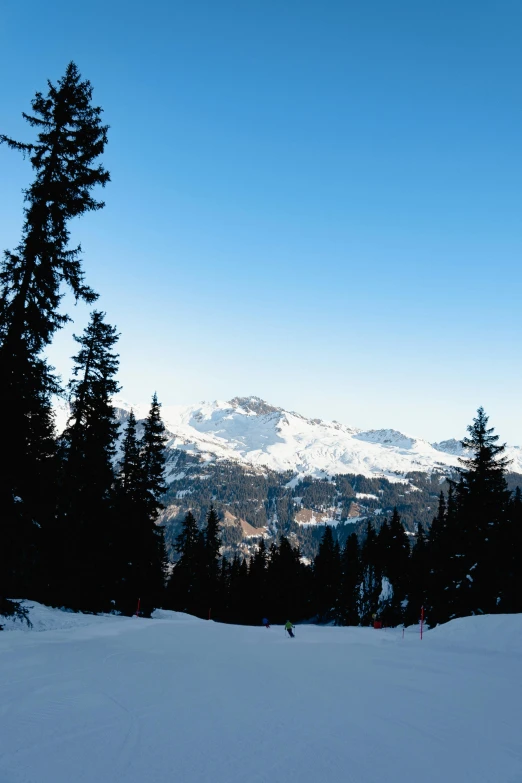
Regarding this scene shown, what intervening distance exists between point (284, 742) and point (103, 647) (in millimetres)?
8087

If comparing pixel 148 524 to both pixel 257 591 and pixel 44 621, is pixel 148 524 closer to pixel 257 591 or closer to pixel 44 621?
pixel 44 621

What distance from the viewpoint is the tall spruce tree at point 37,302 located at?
14.1 meters

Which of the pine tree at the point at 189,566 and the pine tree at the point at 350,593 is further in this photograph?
the pine tree at the point at 350,593

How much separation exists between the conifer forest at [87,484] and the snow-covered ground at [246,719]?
17.1 feet

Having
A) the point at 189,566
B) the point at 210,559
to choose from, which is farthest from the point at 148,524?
the point at 210,559

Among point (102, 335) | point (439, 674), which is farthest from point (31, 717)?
point (102, 335)

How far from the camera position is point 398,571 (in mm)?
71500

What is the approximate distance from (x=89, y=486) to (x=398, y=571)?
5850cm

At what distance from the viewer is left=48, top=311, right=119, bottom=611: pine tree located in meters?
24.9

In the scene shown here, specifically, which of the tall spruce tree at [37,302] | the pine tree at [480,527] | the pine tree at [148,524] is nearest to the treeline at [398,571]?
the pine tree at [480,527]

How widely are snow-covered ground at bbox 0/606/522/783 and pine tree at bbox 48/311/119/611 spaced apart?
14211 millimetres

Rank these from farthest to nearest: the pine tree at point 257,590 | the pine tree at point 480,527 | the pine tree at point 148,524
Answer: the pine tree at point 257,590 < the pine tree at point 148,524 < the pine tree at point 480,527

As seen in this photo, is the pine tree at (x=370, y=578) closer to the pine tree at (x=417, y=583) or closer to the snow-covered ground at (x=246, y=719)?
the pine tree at (x=417, y=583)

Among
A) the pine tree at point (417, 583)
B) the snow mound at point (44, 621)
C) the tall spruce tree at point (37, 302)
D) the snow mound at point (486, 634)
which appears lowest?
the pine tree at point (417, 583)
